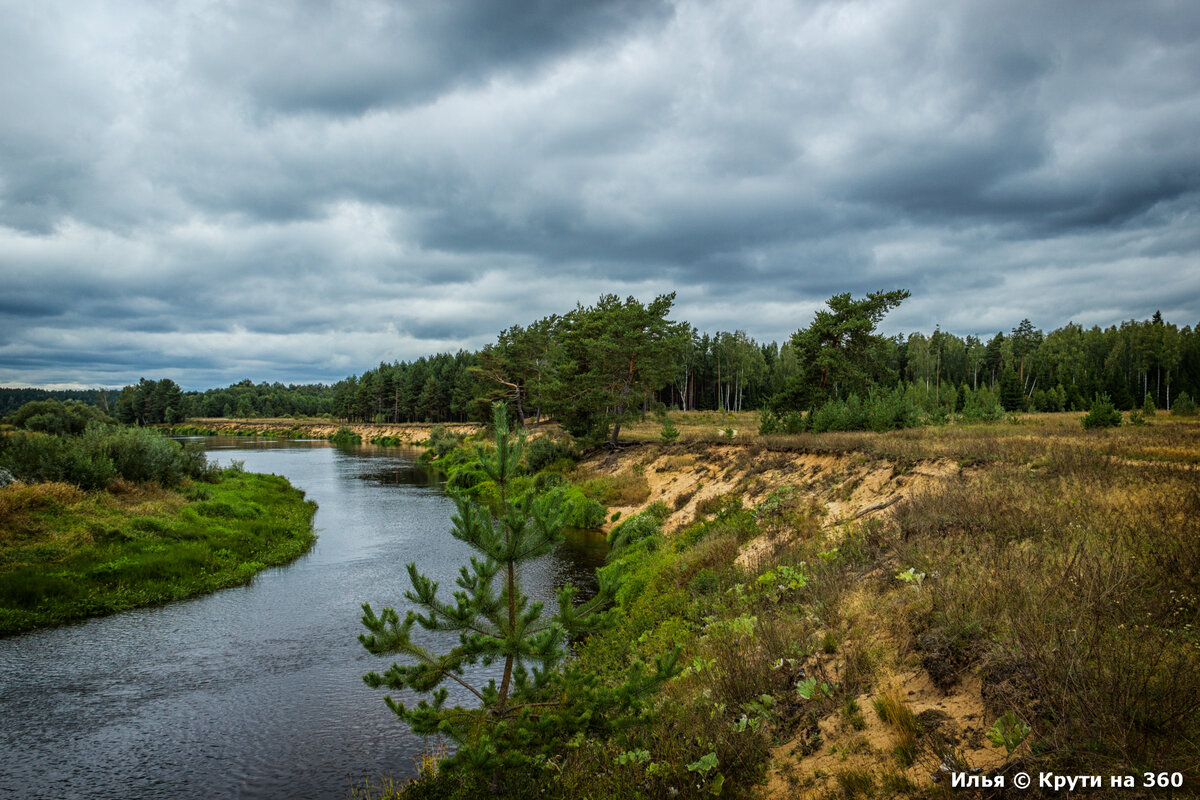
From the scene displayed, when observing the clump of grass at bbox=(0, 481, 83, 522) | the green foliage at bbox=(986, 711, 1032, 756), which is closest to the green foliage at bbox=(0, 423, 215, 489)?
the clump of grass at bbox=(0, 481, 83, 522)

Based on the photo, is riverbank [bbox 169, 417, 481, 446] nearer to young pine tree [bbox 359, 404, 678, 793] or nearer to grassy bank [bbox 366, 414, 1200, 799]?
grassy bank [bbox 366, 414, 1200, 799]

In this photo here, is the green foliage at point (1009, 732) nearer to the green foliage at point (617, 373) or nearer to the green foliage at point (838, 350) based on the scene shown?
the green foliage at point (838, 350)

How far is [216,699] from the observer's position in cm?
1219

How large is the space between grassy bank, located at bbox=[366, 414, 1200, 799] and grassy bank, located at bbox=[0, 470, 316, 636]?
14225 millimetres

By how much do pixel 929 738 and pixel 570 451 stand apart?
4054cm

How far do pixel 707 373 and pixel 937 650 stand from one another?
333 ft

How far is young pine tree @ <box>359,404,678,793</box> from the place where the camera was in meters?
6.38

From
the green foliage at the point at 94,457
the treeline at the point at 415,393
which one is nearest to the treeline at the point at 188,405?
the treeline at the point at 415,393

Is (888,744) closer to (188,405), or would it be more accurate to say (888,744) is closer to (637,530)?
(637,530)

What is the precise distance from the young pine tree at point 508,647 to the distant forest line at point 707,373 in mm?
31845

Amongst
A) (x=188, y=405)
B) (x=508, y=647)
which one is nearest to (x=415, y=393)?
(x=188, y=405)

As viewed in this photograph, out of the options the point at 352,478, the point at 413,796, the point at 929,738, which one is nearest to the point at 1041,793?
the point at 929,738

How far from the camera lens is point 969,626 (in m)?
6.90

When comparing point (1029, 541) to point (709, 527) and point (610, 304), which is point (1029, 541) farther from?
point (610, 304)
